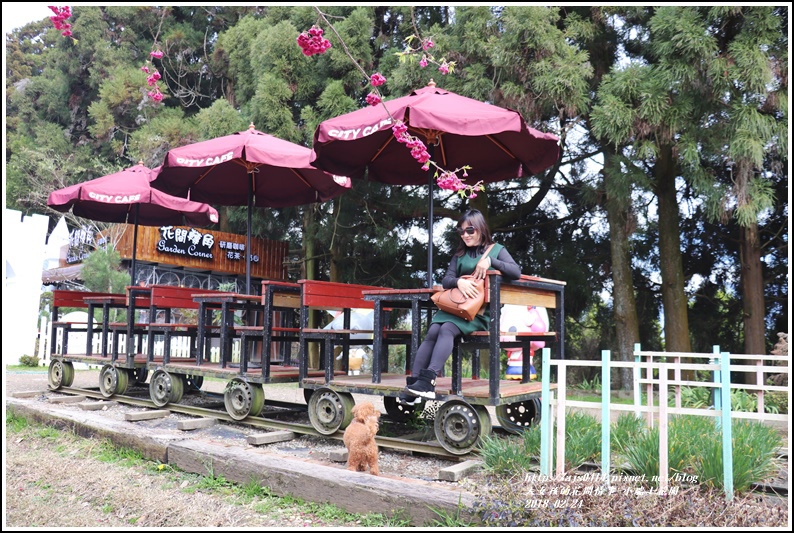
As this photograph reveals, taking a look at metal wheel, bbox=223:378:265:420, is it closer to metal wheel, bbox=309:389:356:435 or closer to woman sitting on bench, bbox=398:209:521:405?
metal wheel, bbox=309:389:356:435

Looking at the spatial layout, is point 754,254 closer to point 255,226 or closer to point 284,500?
point 284,500

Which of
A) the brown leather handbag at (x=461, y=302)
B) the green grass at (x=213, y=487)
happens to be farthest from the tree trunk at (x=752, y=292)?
the green grass at (x=213, y=487)

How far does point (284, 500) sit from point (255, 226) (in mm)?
12584

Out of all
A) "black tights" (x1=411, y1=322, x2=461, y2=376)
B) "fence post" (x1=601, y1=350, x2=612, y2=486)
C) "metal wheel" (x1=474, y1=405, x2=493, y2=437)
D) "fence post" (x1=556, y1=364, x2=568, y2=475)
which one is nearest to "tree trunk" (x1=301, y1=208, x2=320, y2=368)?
"black tights" (x1=411, y1=322, x2=461, y2=376)

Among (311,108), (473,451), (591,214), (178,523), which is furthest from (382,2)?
(178,523)

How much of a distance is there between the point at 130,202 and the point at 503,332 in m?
5.49

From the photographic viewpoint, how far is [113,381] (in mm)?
7816

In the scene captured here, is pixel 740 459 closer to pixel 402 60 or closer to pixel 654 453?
pixel 654 453

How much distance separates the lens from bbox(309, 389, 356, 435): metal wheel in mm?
→ 5422

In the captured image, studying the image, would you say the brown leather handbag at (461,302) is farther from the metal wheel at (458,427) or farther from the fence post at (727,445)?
the fence post at (727,445)

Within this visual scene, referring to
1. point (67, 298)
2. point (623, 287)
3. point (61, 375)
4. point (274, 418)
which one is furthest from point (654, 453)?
point (67, 298)

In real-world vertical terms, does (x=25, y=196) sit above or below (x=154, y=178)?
above

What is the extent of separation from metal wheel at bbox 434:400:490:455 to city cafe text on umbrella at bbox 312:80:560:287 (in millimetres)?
1405

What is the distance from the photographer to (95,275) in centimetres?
1380
